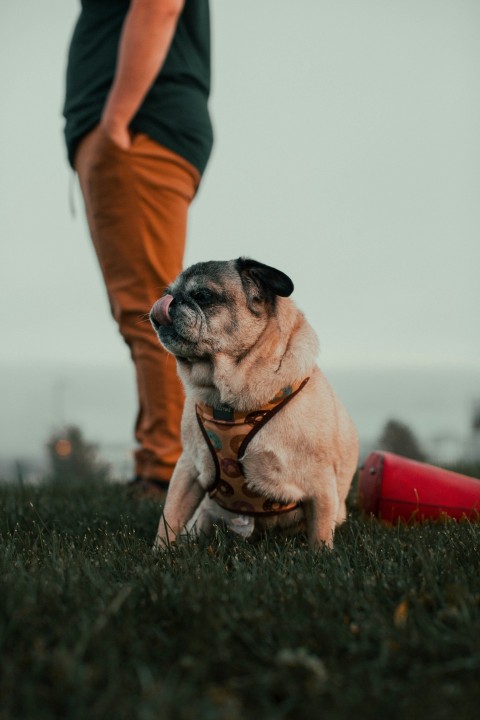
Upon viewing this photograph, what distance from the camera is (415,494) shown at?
153 inches

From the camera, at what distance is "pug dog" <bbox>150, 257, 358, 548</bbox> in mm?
3146

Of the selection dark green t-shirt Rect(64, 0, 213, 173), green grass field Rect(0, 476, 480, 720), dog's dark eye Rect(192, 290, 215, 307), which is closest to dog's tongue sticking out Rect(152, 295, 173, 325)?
dog's dark eye Rect(192, 290, 215, 307)

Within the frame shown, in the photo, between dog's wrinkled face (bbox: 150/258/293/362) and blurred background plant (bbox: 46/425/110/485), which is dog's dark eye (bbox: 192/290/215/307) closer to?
dog's wrinkled face (bbox: 150/258/293/362)

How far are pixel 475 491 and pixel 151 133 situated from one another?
2.96 m

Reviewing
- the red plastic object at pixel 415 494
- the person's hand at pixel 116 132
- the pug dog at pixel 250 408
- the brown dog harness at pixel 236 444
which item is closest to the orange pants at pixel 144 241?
the person's hand at pixel 116 132

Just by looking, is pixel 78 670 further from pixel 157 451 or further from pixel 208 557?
pixel 157 451

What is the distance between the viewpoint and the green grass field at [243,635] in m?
1.42

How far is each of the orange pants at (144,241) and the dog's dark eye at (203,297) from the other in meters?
1.16

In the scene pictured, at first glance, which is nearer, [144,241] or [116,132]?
[116,132]

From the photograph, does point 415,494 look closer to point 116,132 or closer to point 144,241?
point 144,241

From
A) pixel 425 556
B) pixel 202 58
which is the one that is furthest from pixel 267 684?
pixel 202 58

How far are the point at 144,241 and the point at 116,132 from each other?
71cm

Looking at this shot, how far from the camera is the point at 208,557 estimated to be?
2602mm

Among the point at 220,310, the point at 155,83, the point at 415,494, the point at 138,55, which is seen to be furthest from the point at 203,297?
the point at 155,83
